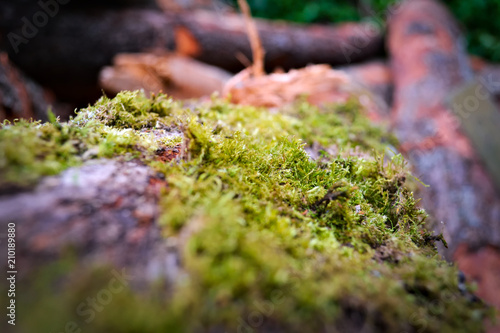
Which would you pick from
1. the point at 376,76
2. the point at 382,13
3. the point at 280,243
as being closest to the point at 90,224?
the point at 280,243

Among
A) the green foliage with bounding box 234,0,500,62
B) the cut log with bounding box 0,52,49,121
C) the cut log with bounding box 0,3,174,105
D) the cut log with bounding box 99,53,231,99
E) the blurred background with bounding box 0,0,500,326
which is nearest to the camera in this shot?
the blurred background with bounding box 0,0,500,326

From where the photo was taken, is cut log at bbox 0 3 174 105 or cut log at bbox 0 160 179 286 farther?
cut log at bbox 0 3 174 105

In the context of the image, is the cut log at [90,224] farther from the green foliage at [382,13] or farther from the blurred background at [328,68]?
the green foliage at [382,13]

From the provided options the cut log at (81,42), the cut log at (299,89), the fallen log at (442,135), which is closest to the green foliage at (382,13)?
the fallen log at (442,135)

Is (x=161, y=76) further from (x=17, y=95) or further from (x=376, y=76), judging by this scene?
(x=376, y=76)

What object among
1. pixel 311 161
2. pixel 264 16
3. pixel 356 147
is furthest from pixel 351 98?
pixel 264 16

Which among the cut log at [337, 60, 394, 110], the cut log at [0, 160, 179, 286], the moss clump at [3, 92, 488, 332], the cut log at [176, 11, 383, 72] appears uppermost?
the cut log at [0, 160, 179, 286]

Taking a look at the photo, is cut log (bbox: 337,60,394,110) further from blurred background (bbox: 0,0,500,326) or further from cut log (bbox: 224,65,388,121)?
cut log (bbox: 224,65,388,121)

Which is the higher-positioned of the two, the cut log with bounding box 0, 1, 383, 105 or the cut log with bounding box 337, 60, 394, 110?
the cut log with bounding box 0, 1, 383, 105

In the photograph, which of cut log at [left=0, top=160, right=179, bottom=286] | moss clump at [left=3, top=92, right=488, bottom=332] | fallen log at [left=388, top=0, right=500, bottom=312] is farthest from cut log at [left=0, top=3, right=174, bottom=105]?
cut log at [left=0, top=160, right=179, bottom=286]
